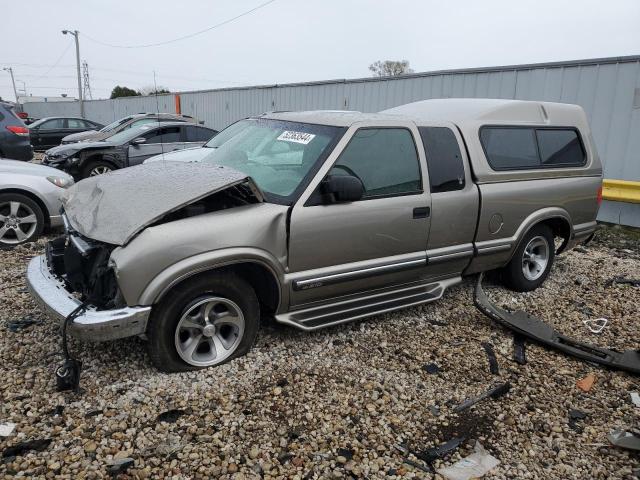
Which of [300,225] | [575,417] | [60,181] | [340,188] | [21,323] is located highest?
[340,188]

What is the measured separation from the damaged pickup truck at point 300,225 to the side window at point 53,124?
55.0ft

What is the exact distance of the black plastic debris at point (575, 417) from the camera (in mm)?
3087

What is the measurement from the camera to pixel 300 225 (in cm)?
342

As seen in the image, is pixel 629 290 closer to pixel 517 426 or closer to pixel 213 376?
pixel 517 426

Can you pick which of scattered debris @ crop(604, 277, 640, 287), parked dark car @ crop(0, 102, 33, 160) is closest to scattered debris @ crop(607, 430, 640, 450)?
scattered debris @ crop(604, 277, 640, 287)

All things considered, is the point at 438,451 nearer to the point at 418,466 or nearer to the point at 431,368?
the point at 418,466

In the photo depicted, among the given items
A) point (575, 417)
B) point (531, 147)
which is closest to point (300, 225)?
point (575, 417)

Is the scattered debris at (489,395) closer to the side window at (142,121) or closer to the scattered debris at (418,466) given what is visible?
the scattered debris at (418,466)

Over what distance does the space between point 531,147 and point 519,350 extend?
6.88 feet

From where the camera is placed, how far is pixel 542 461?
2.77 meters

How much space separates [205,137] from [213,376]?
8.58 m

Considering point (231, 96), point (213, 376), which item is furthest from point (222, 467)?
point (231, 96)

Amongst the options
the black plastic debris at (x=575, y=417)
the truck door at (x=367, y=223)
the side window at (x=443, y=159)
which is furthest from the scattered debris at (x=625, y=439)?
the side window at (x=443, y=159)

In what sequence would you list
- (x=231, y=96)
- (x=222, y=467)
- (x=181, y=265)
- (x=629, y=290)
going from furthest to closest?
(x=231, y=96) → (x=629, y=290) → (x=181, y=265) → (x=222, y=467)
